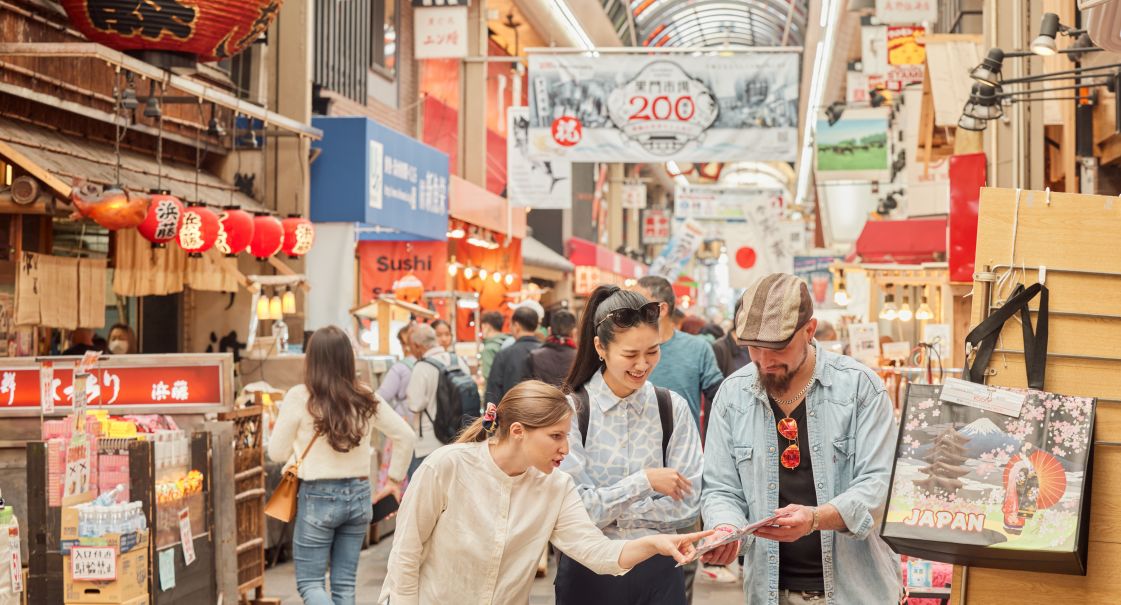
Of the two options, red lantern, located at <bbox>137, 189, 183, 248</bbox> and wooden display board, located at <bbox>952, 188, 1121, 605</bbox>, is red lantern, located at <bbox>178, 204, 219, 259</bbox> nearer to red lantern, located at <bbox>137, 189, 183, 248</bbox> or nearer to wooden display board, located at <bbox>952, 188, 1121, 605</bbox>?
red lantern, located at <bbox>137, 189, 183, 248</bbox>

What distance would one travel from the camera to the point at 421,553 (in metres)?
3.65

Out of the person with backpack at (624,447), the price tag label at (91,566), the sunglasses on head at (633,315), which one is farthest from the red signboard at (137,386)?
the sunglasses on head at (633,315)

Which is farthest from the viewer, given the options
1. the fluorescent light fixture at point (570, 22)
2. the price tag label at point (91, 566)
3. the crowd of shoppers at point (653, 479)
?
the fluorescent light fixture at point (570, 22)

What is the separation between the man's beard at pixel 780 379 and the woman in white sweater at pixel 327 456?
317 centimetres

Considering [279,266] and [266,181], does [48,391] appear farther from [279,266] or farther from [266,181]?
[266,181]

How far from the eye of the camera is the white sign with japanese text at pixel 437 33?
64.7 ft

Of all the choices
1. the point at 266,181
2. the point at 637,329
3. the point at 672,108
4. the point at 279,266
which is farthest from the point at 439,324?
the point at 637,329

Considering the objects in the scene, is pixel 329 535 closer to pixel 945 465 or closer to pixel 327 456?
pixel 327 456

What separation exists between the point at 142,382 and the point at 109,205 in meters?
2.27

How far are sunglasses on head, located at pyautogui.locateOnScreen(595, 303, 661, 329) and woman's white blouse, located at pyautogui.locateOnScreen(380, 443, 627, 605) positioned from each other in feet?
1.87

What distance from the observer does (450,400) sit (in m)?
8.91

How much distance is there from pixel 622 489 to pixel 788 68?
11367 millimetres

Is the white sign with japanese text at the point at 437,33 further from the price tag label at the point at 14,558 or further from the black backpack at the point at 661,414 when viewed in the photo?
the black backpack at the point at 661,414

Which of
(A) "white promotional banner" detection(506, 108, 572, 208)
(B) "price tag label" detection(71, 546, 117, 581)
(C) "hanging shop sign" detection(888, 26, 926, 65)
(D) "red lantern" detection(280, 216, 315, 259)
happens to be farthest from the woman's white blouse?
(A) "white promotional banner" detection(506, 108, 572, 208)
